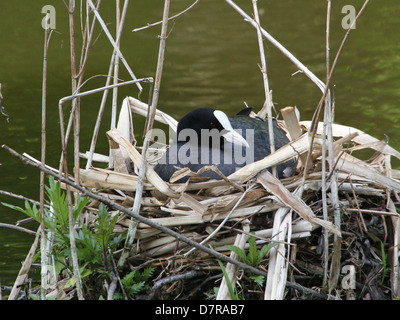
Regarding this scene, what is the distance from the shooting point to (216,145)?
2898 mm

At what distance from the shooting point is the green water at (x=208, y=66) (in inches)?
201

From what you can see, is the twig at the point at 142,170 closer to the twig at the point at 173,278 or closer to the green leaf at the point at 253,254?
the twig at the point at 173,278

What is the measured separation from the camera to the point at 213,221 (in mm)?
2348

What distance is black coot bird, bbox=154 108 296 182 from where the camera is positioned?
2.73m

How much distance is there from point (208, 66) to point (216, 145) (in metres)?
3.48

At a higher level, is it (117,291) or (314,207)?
(314,207)

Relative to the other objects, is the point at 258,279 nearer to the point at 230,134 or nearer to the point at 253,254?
the point at 253,254

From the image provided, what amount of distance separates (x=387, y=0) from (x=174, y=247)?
605 centimetres

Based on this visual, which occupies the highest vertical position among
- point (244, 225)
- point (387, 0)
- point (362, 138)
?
point (387, 0)

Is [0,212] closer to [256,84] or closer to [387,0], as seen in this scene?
[256,84]

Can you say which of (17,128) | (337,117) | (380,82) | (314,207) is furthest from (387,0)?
(314,207)

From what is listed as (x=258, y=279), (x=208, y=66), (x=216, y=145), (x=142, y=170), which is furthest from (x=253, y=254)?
(x=208, y=66)

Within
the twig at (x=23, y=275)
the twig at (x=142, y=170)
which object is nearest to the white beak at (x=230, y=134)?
the twig at (x=142, y=170)

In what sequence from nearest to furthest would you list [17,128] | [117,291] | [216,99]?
[117,291] < [17,128] < [216,99]
